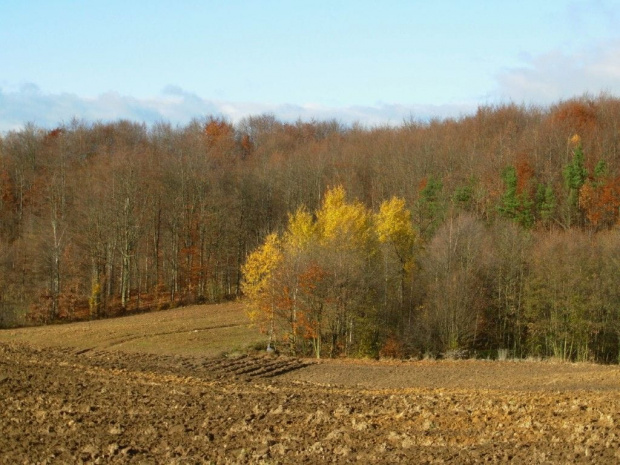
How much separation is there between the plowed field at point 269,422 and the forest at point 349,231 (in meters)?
20.5

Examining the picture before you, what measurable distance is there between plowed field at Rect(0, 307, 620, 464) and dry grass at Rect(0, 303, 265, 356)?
681 inches

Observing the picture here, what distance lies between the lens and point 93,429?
1469cm

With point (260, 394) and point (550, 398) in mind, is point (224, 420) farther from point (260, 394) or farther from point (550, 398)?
point (550, 398)

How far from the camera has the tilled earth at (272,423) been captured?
1222 cm

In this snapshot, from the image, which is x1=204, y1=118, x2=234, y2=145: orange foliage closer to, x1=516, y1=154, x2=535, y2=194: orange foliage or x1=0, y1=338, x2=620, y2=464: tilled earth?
x1=516, y1=154, x2=535, y2=194: orange foliage

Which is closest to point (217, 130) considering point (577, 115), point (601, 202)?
point (577, 115)

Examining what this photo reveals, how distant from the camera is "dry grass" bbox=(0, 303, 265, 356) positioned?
42812 millimetres

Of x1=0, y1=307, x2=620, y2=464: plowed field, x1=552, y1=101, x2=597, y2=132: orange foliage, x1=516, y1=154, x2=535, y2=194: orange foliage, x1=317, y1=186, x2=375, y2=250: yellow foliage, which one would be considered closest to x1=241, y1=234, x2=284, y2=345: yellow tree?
x1=317, y1=186, x2=375, y2=250: yellow foliage

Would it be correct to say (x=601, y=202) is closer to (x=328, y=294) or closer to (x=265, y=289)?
(x=328, y=294)

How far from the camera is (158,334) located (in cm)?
4694

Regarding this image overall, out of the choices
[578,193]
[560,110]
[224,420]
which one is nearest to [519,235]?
[578,193]

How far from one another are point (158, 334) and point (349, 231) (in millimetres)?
14556

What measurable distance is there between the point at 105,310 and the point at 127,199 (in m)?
10.5

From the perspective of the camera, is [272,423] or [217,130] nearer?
[272,423]
